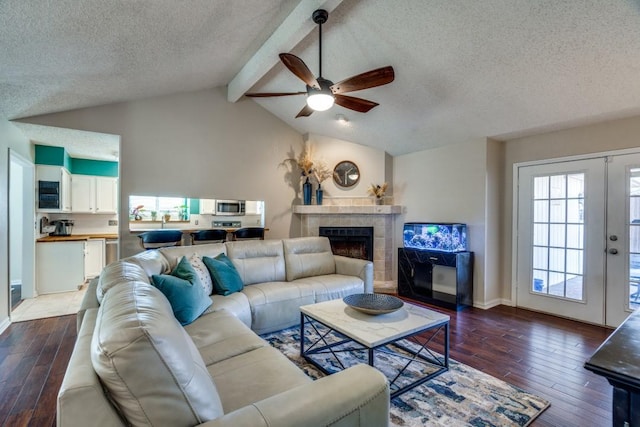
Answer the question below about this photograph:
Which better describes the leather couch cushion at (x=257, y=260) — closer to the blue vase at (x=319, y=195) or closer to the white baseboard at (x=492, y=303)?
the blue vase at (x=319, y=195)

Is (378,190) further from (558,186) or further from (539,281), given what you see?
(539,281)

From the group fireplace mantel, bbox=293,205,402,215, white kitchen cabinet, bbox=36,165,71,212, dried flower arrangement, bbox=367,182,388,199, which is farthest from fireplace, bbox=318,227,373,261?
white kitchen cabinet, bbox=36,165,71,212

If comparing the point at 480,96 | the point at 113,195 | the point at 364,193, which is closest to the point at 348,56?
the point at 480,96

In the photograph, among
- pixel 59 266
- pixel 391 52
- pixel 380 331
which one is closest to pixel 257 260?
pixel 380 331

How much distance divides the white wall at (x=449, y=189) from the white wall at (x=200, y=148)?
6.29ft

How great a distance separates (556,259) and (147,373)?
4.38m

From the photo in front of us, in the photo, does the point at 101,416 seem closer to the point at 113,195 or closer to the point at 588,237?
the point at 588,237

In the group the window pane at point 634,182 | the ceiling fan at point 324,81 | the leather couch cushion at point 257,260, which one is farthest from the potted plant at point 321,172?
the window pane at point 634,182

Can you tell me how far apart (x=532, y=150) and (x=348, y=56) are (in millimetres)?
2670

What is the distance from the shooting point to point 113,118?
3879mm

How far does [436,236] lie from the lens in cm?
417

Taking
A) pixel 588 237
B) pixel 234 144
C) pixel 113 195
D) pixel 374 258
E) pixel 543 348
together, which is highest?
pixel 234 144

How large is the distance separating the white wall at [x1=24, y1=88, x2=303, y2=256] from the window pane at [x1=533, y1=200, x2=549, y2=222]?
3.58m

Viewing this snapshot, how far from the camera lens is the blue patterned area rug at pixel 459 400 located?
5.67 ft
